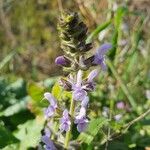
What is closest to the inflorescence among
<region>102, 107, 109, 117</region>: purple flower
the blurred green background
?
the blurred green background

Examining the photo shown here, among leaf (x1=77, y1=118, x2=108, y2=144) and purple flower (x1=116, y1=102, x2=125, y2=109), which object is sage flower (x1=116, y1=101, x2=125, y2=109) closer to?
purple flower (x1=116, y1=102, x2=125, y2=109)

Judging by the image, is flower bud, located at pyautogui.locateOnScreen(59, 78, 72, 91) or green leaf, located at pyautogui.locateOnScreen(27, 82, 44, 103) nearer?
flower bud, located at pyautogui.locateOnScreen(59, 78, 72, 91)

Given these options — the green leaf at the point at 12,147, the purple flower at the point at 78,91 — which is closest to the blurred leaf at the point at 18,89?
the green leaf at the point at 12,147

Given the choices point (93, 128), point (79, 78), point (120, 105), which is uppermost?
point (79, 78)

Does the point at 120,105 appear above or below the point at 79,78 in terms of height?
below

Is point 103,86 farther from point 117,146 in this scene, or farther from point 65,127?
point 65,127

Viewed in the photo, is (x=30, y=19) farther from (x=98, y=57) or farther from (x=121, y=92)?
(x=98, y=57)

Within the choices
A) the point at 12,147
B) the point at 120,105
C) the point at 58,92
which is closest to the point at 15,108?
the point at 12,147

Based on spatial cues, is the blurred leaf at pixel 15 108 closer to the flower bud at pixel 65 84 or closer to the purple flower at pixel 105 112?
the purple flower at pixel 105 112

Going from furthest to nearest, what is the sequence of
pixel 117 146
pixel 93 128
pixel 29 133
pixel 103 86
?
pixel 103 86 < pixel 29 133 < pixel 117 146 < pixel 93 128
